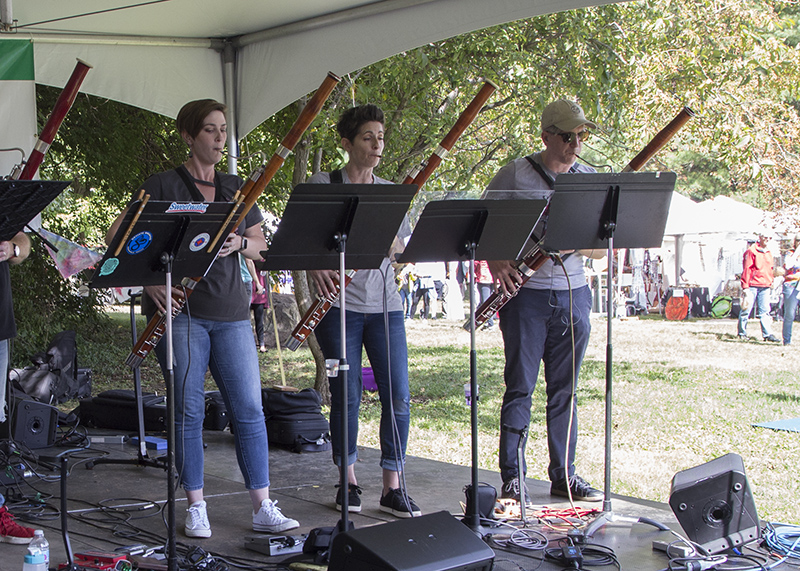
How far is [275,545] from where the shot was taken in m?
3.32

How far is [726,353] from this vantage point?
12.1 m

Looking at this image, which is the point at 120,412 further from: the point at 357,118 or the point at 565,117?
the point at 565,117

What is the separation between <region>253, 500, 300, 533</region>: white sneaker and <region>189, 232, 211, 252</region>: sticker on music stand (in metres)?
1.28

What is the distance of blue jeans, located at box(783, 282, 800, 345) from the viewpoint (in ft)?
41.9

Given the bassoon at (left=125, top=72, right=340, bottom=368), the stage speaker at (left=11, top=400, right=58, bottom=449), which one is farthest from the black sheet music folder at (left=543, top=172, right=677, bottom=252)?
the stage speaker at (left=11, top=400, right=58, bottom=449)

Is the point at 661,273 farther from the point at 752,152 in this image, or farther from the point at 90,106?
the point at 90,106

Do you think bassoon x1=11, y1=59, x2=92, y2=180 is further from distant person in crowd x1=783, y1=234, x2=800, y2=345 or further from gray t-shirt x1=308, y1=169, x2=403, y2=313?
distant person in crowd x1=783, y1=234, x2=800, y2=345

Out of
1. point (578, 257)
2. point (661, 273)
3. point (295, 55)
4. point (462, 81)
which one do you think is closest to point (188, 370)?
point (578, 257)

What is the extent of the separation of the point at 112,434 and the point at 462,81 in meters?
4.17

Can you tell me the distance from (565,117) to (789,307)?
1064 cm

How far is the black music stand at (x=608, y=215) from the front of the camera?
343cm

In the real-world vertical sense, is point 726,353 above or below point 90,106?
below

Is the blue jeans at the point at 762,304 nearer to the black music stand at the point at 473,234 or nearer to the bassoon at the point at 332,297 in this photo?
the bassoon at the point at 332,297

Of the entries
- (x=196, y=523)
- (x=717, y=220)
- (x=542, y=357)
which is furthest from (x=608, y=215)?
(x=717, y=220)
